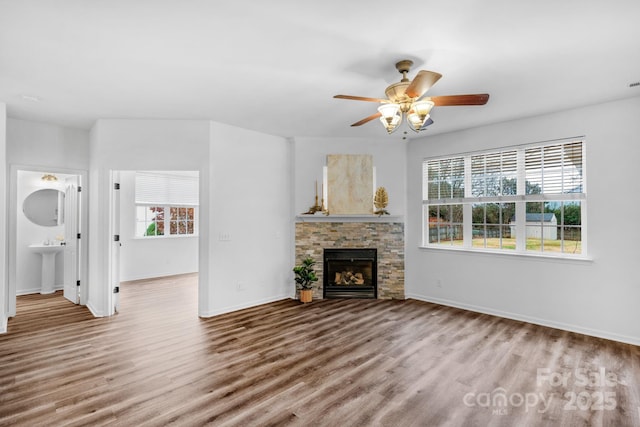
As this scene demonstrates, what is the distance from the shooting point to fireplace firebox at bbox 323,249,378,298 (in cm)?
548

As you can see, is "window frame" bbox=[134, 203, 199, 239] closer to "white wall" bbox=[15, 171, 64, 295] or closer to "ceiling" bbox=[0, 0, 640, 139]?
"white wall" bbox=[15, 171, 64, 295]

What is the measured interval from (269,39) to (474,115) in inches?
115

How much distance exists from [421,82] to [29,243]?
6852 millimetres

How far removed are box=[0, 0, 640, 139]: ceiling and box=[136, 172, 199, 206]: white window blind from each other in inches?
121

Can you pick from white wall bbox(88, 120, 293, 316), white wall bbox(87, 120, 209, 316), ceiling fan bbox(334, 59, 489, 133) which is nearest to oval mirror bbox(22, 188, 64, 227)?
white wall bbox(88, 120, 293, 316)

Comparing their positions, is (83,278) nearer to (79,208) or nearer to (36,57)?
(79,208)

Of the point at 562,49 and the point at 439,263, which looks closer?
the point at 562,49

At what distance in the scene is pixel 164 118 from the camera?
437 cm

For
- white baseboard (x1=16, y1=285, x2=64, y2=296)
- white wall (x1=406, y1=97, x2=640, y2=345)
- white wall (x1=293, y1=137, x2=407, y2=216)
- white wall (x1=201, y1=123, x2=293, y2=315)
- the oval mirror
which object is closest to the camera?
white wall (x1=406, y1=97, x2=640, y2=345)

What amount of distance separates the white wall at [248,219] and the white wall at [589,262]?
8.91 feet

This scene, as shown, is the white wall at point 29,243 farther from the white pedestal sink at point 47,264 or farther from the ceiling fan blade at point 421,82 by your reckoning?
the ceiling fan blade at point 421,82

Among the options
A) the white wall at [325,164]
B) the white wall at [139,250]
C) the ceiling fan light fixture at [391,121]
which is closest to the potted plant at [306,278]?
the white wall at [325,164]

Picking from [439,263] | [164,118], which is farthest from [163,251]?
[439,263]

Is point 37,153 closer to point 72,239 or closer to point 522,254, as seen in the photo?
point 72,239
